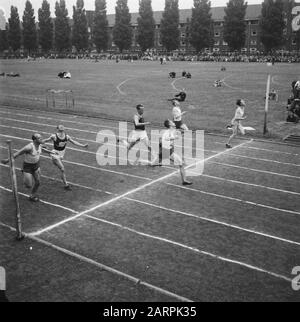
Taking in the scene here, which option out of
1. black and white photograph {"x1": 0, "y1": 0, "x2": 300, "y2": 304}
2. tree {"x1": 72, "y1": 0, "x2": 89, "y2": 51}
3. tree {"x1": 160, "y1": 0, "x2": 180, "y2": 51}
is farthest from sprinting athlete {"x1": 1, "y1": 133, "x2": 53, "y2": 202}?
tree {"x1": 72, "y1": 0, "x2": 89, "y2": 51}

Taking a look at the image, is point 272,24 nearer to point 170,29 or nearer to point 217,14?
point 170,29

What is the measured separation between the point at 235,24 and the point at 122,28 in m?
30.6

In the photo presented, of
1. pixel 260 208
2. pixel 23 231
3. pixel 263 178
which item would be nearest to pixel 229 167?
pixel 263 178

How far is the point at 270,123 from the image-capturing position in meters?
22.0

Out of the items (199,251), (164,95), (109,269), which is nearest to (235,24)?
(164,95)

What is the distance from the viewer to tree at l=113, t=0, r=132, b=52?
99.4 meters

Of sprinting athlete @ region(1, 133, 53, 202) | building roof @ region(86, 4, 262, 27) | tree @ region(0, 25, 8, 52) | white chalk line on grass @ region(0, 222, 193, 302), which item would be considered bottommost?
white chalk line on grass @ region(0, 222, 193, 302)

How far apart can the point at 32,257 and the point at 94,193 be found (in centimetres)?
384

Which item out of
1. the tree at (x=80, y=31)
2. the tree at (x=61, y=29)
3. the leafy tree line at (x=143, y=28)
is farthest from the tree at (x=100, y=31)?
the tree at (x=61, y=29)

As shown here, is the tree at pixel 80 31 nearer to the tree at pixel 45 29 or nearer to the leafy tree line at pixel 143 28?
the leafy tree line at pixel 143 28

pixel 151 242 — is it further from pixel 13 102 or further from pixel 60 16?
pixel 60 16

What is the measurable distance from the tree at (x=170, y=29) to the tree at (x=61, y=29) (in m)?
29.9

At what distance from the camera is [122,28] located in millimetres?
99312

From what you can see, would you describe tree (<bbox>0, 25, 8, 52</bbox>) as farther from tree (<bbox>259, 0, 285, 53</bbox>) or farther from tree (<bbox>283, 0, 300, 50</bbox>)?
tree (<bbox>283, 0, 300, 50</bbox>)
